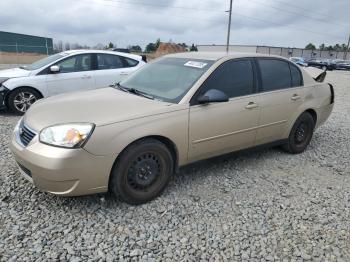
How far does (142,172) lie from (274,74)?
2513mm

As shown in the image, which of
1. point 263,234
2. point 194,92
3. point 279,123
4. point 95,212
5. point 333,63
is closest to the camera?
point 263,234

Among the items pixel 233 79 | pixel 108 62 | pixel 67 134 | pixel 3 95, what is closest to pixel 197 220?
pixel 67 134

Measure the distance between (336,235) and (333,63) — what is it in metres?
44.5

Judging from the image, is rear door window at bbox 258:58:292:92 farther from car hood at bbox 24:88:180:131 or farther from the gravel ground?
car hood at bbox 24:88:180:131

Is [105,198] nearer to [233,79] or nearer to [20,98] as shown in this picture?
[233,79]

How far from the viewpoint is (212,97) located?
357cm

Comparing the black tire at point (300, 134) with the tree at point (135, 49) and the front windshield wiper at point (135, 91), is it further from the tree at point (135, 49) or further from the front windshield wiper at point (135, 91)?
the tree at point (135, 49)

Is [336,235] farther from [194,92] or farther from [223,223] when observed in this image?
[194,92]

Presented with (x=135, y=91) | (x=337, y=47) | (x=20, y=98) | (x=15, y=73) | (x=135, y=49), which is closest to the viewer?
(x=135, y=91)

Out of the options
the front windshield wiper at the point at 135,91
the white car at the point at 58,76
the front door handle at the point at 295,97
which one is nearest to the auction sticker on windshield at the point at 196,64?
the front windshield wiper at the point at 135,91

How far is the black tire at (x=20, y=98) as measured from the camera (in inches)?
277

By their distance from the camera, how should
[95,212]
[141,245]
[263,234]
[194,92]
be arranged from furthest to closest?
[194,92], [95,212], [263,234], [141,245]

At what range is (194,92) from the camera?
143 inches

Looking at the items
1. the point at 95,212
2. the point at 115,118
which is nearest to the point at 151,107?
the point at 115,118
